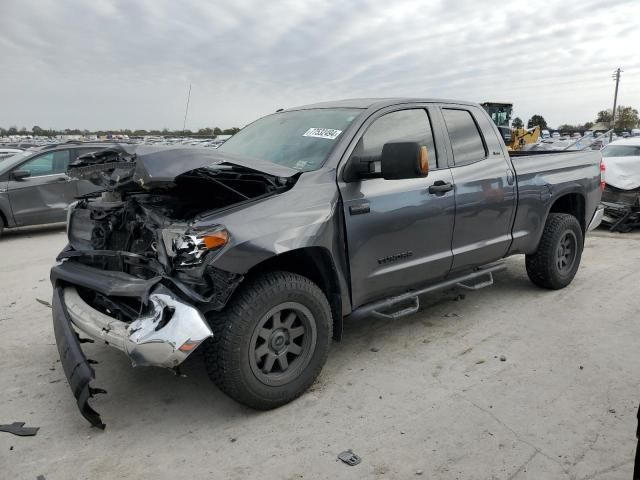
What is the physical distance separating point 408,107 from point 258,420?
100 inches

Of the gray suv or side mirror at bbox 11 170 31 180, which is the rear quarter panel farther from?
side mirror at bbox 11 170 31 180

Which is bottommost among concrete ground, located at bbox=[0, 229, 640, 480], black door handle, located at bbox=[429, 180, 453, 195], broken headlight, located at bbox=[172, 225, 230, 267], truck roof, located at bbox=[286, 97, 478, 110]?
concrete ground, located at bbox=[0, 229, 640, 480]

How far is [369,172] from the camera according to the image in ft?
11.4

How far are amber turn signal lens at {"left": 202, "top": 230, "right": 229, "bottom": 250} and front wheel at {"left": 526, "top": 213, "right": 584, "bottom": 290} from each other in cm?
352

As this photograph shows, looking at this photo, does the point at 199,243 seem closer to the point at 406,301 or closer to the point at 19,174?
the point at 406,301

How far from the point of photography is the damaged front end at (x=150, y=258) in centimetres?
273

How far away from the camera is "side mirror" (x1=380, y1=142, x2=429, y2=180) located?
3.21 meters

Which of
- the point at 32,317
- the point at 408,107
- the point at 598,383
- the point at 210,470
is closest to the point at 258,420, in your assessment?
the point at 210,470

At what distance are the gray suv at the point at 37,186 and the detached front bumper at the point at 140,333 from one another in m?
6.95

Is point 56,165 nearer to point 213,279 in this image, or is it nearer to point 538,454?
point 213,279

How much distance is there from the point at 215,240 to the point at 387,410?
1466 millimetres

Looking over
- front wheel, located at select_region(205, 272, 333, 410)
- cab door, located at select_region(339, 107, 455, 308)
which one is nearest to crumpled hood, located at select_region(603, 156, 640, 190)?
cab door, located at select_region(339, 107, 455, 308)

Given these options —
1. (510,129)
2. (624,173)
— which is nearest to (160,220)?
(624,173)

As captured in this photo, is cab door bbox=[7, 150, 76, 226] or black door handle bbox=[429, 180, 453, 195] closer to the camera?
black door handle bbox=[429, 180, 453, 195]
